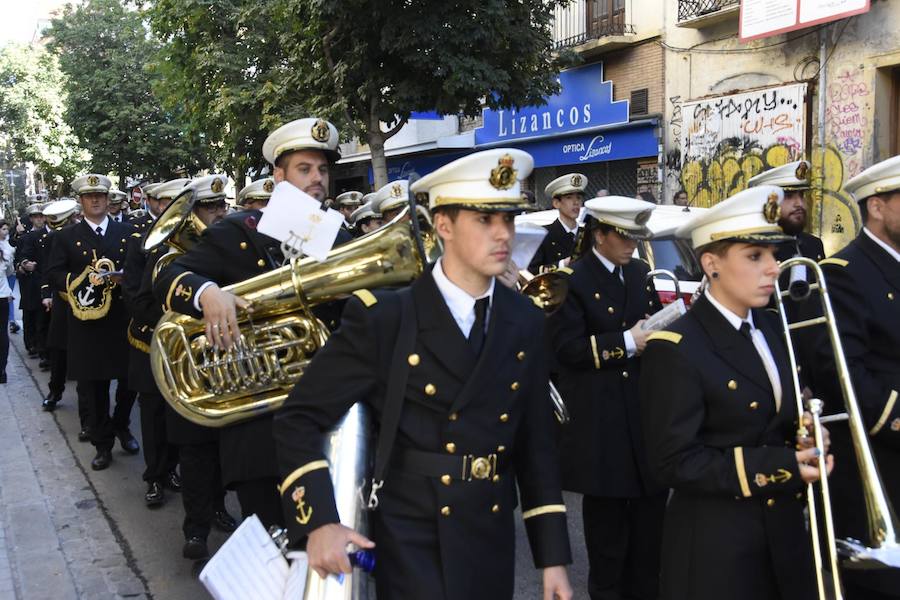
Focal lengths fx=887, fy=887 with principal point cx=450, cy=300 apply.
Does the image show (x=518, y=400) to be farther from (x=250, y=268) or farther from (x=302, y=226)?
(x=250, y=268)

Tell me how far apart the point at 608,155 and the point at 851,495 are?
54.4ft

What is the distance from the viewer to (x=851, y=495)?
11.6 feet

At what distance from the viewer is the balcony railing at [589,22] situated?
18.7 meters

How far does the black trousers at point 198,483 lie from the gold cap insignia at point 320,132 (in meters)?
2.10

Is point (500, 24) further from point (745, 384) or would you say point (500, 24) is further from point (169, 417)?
point (745, 384)

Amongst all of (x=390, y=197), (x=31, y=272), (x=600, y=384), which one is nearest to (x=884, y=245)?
(x=600, y=384)

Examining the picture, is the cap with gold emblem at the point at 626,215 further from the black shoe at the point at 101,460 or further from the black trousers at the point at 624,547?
the black shoe at the point at 101,460

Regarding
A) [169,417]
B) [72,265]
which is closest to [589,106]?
[72,265]

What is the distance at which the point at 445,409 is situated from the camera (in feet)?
8.45

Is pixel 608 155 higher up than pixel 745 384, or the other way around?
pixel 608 155

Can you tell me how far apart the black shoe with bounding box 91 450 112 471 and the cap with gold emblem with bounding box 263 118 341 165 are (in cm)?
420

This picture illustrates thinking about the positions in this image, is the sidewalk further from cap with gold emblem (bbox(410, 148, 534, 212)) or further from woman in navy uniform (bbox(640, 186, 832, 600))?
cap with gold emblem (bbox(410, 148, 534, 212))

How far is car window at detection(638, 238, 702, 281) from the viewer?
775cm

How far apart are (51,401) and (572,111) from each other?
14.4 meters
